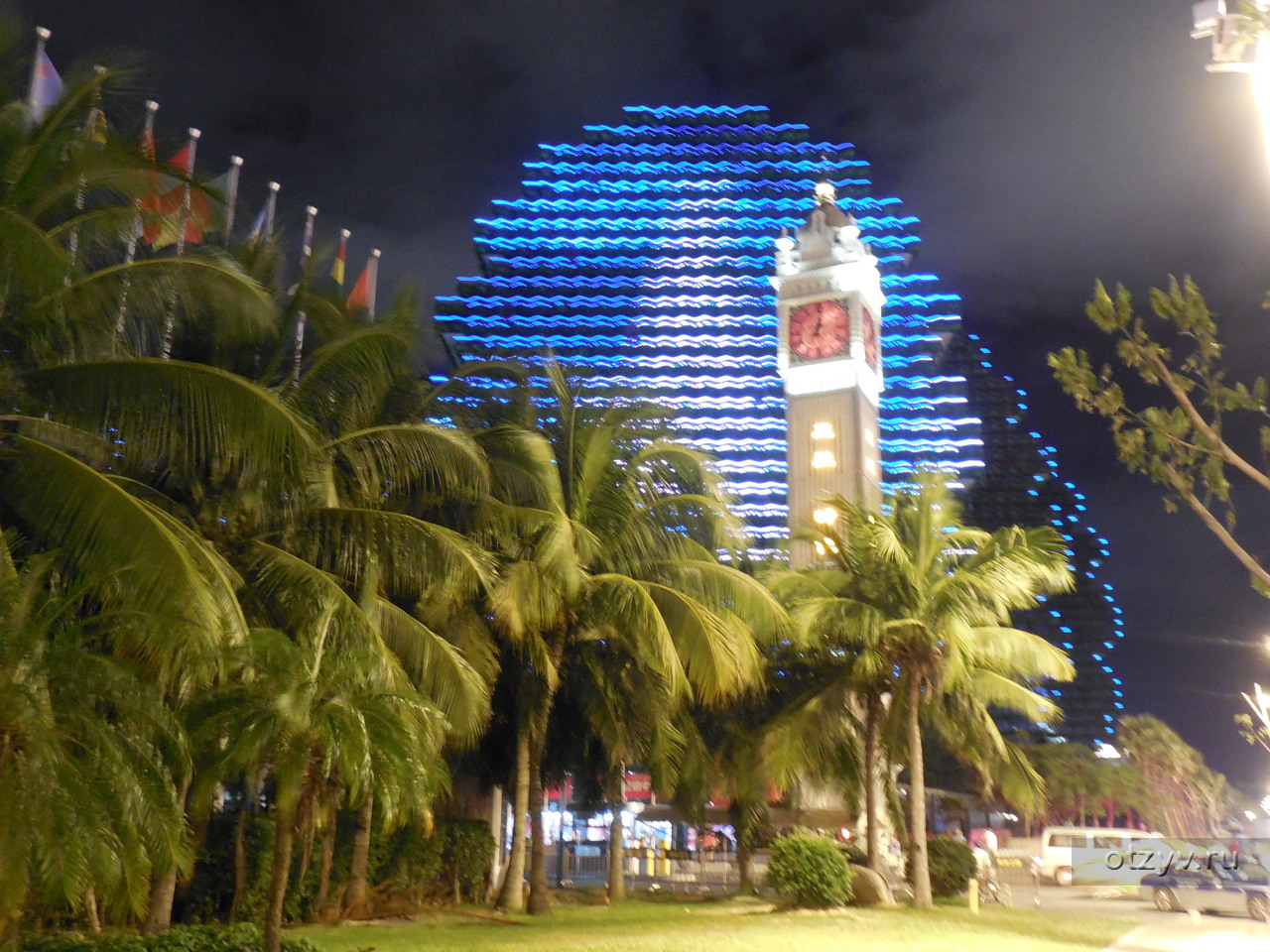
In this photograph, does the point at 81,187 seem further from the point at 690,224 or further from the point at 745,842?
the point at 690,224

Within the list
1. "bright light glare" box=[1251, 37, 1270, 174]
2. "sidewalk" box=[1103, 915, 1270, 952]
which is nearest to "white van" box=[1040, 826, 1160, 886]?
"sidewalk" box=[1103, 915, 1270, 952]

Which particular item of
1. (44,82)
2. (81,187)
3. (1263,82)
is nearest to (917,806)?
(1263,82)

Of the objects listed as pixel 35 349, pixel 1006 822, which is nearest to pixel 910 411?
pixel 1006 822

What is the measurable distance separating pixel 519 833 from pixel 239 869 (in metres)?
4.93

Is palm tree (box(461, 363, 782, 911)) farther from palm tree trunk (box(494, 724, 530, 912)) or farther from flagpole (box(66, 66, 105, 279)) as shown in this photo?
flagpole (box(66, 66, 105, 279))

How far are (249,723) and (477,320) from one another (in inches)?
3342

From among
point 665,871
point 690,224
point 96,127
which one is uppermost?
point 690,224

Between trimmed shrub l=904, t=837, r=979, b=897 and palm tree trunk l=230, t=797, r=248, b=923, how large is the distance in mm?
11794

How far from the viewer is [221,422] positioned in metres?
9.97

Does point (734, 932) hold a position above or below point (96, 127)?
below

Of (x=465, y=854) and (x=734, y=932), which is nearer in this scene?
(x=734, y=932)

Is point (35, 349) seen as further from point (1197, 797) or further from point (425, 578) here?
point (1197, 797)

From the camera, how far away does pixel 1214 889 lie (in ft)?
62.0

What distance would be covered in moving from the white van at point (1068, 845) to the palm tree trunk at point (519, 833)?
16565 mm
